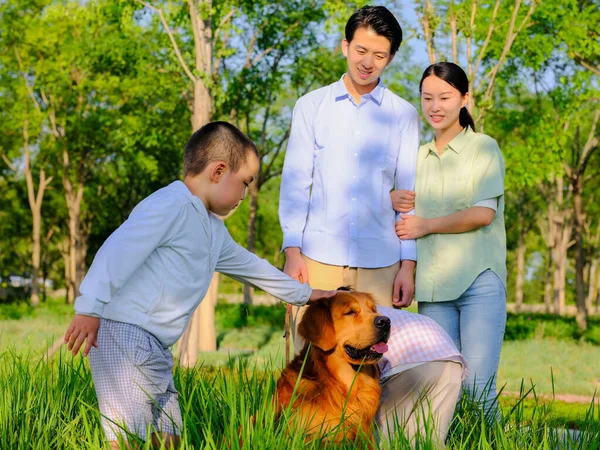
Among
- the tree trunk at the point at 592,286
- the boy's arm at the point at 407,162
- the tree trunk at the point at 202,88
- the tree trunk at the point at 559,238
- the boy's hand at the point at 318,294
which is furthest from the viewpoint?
the tree trunk at the point at 592,286

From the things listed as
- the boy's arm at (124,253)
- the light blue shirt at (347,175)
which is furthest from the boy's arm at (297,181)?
the boy's arm at (124,253)

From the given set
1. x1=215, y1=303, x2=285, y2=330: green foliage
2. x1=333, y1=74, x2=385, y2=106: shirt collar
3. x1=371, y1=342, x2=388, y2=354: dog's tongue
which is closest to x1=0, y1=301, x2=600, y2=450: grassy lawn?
x1=371, y1=342, x2=388, y2=354: dog's tongue

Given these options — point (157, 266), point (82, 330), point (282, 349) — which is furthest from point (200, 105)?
point (82, 330)

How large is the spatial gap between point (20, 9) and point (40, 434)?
2529cm

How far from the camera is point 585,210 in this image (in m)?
35.8

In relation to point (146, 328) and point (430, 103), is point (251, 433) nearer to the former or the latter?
point (146, 328)

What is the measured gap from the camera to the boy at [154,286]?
3309 millimetres

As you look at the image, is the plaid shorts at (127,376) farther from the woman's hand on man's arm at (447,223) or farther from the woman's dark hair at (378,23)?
the woman's dark hair at (378,23)

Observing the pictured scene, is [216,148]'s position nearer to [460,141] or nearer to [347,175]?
[347,175]

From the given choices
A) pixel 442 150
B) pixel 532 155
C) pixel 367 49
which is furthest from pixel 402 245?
pixel 532 155

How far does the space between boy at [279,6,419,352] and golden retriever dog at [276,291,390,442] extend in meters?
0.52

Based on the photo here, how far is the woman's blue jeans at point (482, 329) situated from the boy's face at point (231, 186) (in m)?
1.46

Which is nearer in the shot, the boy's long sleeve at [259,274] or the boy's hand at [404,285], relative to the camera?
the boy's long sleeve at [259,274]

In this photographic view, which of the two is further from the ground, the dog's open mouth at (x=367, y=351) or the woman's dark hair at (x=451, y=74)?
the woman's dark hair at (x=451, y=74)
